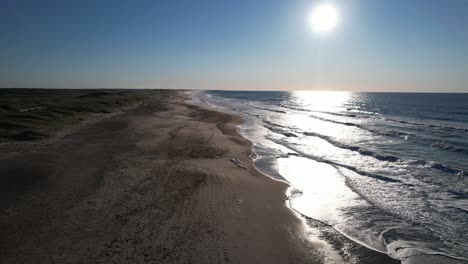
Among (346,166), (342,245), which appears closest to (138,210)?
(342,245)

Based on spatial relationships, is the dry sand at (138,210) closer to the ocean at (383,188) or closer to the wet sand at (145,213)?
the wet sand at (145,213)

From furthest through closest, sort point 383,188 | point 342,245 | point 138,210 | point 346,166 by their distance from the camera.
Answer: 1. point 346,166
2. point 383,188
3. point 138,210
4. point 342,245

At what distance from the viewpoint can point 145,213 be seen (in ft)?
25.3

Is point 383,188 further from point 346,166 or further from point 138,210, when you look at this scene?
point 138,210

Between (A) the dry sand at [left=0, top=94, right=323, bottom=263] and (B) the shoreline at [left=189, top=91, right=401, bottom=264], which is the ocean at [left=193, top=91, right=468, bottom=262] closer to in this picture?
(B) the shoreline at [left=189, top=91, right=401, bottom=264]

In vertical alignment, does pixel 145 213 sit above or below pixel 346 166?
above

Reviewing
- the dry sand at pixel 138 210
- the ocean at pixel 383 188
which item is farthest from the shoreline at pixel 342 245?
the dry sand at pixel 138 210

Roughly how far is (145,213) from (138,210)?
297mm

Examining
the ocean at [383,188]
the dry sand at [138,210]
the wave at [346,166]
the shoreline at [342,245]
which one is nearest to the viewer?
the dry sand at [138,210]

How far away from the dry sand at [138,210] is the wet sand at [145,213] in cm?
3

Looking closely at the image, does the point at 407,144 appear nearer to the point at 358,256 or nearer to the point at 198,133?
the point at 198,133

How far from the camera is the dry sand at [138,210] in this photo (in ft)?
19.7

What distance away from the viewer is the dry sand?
6000 millimetres

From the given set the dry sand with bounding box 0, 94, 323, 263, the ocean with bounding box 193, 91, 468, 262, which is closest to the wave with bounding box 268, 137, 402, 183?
the ocean with bounding box 193, 91, 468, 262
